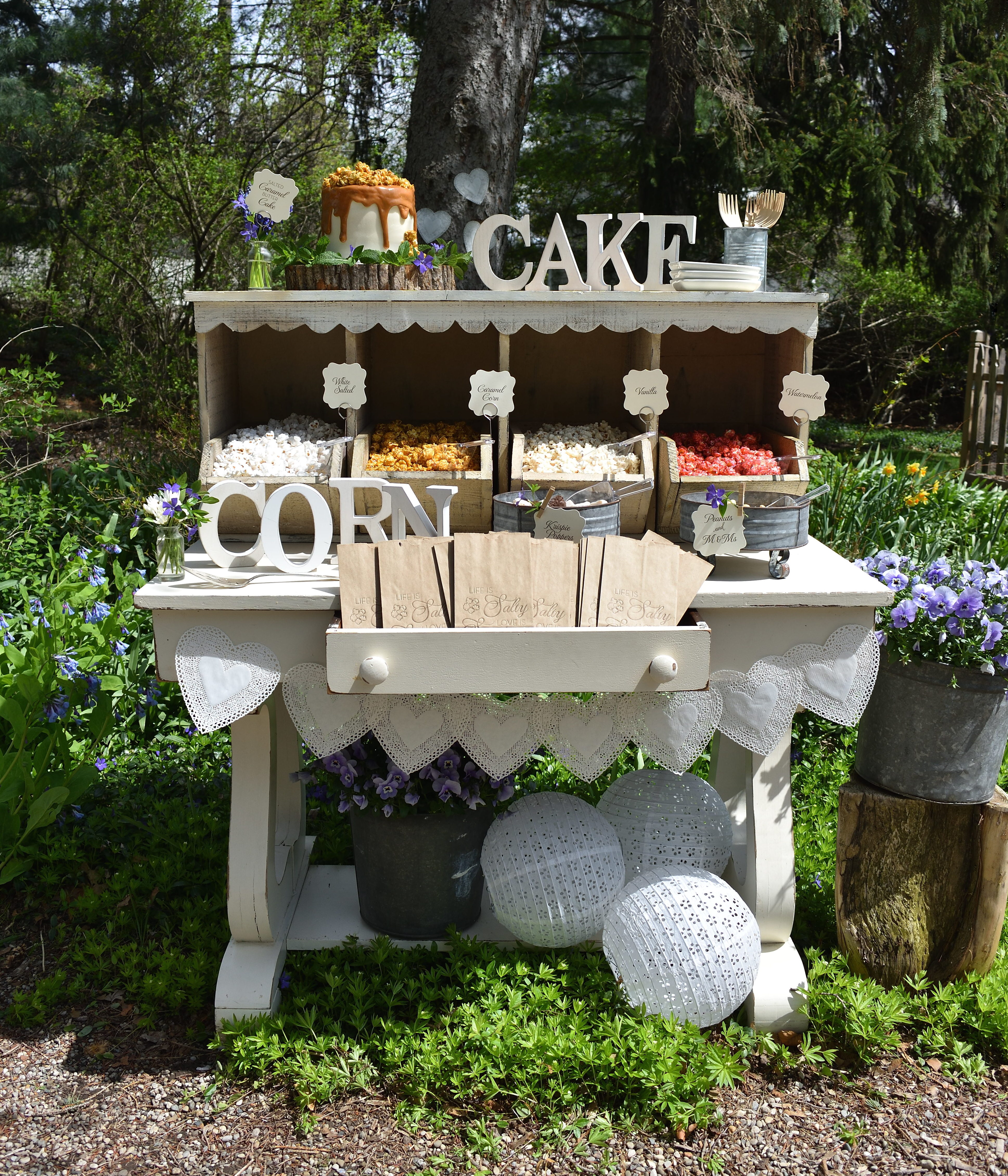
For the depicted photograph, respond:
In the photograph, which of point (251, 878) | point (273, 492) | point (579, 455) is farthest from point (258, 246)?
point (251, 878)

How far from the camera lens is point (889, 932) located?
2273mm

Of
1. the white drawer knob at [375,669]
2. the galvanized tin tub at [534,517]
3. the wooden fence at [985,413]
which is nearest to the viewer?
the white drawer knob at [375,669]

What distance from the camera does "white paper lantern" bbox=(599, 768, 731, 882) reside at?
2455 millimetres

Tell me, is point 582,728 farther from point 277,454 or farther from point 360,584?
point 277,454

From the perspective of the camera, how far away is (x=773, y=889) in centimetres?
225

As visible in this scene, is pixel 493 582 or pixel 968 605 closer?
pixel 493 582

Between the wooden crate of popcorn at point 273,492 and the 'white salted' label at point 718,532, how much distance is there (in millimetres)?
836

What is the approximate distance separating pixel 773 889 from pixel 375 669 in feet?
3.64

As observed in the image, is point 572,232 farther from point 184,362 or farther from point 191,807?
point 191,807

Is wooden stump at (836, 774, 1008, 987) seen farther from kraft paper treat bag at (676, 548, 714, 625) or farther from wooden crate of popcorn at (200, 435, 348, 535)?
wooden crate of popcorn at (200, 435, 348, 535)

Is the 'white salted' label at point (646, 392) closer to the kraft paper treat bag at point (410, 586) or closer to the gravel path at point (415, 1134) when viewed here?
the kraft paper treat bag at point (410, 586)

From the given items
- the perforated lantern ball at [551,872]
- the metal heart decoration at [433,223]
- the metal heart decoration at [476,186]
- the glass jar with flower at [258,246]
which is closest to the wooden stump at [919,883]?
the perforated lantern ball at [551,872]

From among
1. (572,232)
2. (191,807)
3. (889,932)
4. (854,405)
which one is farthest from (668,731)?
(854,405)

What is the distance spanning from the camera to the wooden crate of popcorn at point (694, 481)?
90.7 inches
